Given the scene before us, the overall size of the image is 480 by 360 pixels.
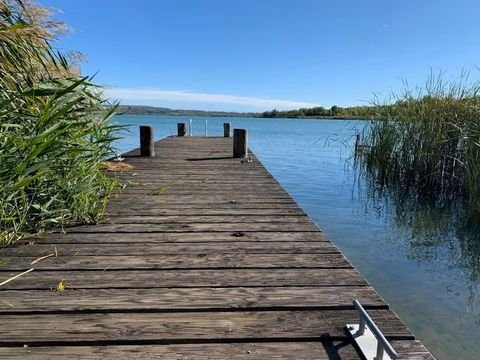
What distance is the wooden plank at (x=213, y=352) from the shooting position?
128cm

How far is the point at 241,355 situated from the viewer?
130 centimetres

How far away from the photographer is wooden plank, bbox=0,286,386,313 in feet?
5.25

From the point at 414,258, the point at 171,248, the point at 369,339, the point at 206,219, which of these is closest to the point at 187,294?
the point at 171,248

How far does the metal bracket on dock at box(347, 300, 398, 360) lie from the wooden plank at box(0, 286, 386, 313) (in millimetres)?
215

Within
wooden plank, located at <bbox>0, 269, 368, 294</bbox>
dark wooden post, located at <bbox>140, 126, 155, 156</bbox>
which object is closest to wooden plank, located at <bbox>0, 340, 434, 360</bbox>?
wooden plank, located at <bbox>0, 269, 368, 294</bbox>

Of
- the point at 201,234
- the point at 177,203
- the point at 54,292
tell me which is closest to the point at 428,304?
the point at 201,234

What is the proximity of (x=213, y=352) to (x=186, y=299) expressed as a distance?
1.30 ft

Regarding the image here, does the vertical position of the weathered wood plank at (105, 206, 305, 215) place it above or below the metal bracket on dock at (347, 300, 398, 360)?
below

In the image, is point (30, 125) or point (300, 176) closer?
point (30, 125)

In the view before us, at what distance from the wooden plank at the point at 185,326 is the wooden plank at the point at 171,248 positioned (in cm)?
73

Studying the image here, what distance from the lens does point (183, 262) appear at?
2.12m

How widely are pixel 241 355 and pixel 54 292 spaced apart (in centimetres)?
95

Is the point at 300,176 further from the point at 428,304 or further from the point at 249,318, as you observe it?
the point at 249,318

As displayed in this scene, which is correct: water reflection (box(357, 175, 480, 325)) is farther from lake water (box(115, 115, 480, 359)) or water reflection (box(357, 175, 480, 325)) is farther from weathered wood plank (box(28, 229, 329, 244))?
weathered wood plank (box(28, 229, 329, 244))
